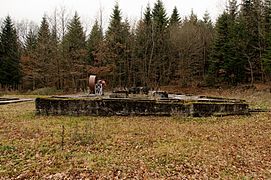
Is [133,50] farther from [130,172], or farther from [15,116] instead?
[130,172]

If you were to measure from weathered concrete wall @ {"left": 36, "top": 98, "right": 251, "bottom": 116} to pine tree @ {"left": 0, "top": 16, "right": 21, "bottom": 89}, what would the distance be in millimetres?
26784

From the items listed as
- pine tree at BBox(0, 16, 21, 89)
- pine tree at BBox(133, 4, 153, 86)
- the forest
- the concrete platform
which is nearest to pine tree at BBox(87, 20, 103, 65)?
the forest

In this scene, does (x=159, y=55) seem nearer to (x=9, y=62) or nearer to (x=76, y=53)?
(x=76, y=53)

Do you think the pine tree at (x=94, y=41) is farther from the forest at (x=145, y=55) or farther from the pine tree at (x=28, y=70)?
the pine tree at (x=28, y=70)

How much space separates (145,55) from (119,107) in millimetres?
22873

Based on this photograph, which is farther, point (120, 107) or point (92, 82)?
point (92, 82)

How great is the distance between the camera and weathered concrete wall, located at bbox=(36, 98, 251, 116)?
43.2ft

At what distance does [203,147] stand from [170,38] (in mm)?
29364

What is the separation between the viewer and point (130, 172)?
5.94 m

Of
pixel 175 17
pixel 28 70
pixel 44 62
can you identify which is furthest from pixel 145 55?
pixel 28 70

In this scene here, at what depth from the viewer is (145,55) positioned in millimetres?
35531

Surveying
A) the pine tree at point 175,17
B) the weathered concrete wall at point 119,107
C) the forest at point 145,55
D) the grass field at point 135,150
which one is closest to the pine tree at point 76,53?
the forest at point 145,55

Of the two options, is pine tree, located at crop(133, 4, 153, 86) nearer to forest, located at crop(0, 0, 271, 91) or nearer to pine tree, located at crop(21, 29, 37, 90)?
forest, located at crop(0, 0, 271, 91)

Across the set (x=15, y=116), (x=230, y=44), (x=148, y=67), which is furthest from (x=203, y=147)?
(x=148, y=67)
